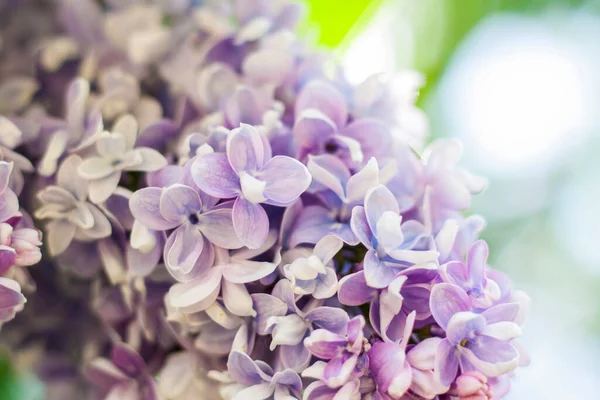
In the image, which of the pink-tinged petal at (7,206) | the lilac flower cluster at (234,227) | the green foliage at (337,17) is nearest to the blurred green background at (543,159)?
the green foliage at (337,17)

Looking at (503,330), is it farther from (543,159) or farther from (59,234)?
(543,159)

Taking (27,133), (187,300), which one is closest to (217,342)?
(187,300)

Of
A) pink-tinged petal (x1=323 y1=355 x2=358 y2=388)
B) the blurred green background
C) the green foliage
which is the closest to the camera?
pink-tinged petal (x1=323 y1=355 x2=358 y2=388)

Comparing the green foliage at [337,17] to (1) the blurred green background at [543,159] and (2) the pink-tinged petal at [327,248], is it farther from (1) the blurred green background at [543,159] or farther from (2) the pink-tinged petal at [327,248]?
(2) the pink-tinged petal at [327,248]

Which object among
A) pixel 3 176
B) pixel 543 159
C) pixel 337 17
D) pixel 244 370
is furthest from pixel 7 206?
pixel 543 159

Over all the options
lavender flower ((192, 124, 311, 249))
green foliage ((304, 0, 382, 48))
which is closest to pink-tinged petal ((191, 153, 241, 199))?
lavender flower ((192, 124, 311, 249))

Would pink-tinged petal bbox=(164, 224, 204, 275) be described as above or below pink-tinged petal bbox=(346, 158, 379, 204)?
below

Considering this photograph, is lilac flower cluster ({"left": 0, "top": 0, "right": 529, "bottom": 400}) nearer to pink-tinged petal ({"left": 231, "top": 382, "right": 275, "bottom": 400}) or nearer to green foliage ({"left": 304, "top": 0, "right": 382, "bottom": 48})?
pink-tinged petal ({"left": 231, "top": 382, "right": 275, "bottom": 400})
